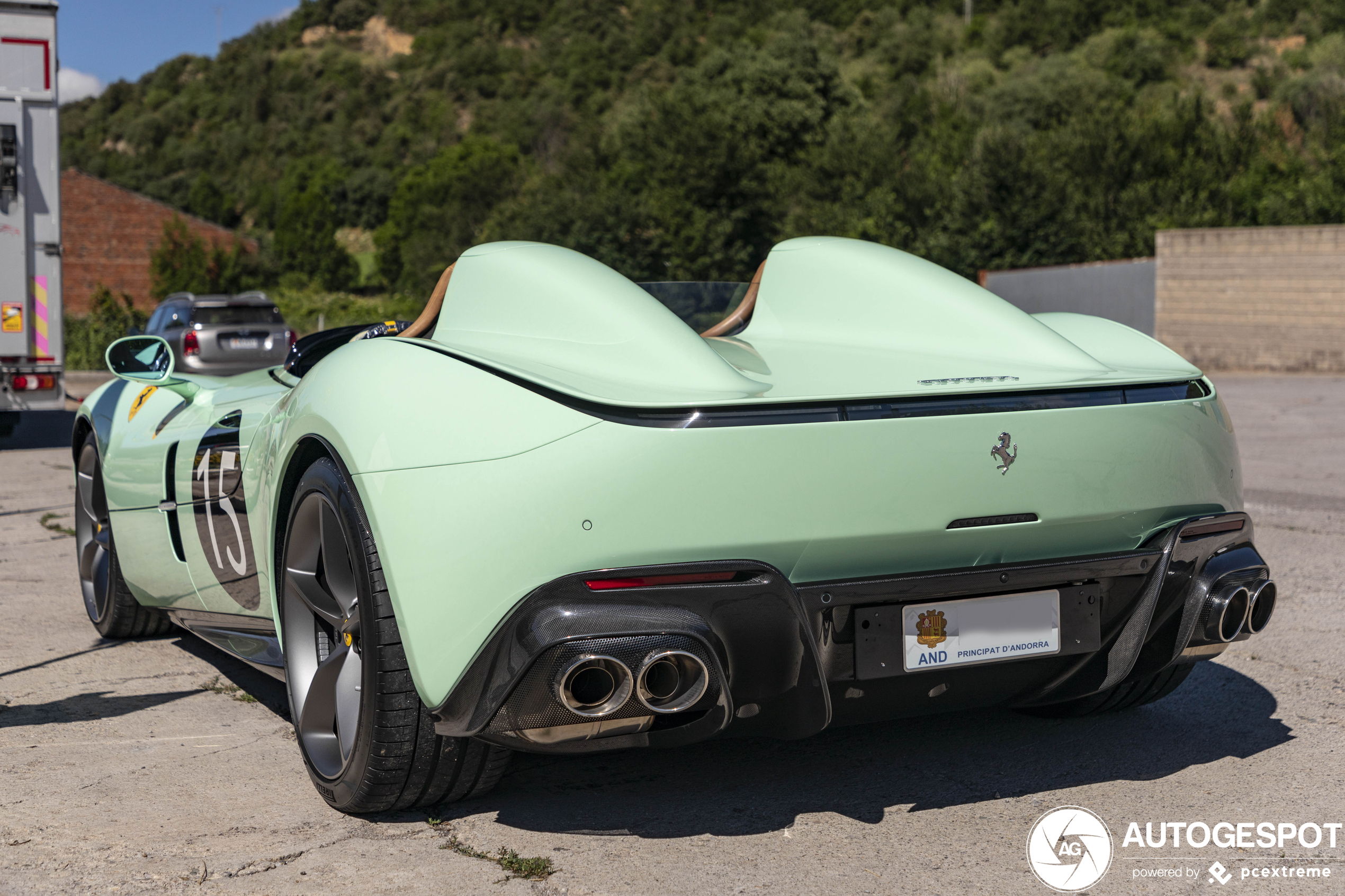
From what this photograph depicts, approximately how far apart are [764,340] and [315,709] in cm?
142

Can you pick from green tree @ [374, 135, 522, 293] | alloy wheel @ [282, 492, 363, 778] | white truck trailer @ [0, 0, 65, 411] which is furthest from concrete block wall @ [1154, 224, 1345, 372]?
green tree @ [374, 135, 522, 293]

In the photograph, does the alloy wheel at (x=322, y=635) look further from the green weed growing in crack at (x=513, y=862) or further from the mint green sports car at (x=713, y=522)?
the green weed growing in crack at (x=513, y=862)

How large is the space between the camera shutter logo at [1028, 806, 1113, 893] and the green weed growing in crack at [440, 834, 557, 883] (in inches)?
38.2

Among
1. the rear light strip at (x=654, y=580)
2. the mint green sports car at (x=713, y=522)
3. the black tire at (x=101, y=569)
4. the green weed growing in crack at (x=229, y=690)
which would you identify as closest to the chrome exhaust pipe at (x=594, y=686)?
the mint green sports car at (x=713, y=522)

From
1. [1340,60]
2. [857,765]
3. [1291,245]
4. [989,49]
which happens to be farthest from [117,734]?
[989,49]

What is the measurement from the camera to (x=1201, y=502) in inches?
106

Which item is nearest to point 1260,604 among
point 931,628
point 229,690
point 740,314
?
point 931,628

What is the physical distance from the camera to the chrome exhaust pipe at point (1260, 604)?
2701mm

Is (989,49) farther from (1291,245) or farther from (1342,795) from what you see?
(1342,795)

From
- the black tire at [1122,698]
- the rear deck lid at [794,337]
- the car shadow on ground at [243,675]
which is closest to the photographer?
the rear deck lid at [794,337]

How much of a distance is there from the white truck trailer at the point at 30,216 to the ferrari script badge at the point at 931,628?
34.6 ft

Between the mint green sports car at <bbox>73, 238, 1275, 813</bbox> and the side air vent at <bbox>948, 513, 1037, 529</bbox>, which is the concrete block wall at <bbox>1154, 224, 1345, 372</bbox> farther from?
the side air vent at <bbox>948, 513, 1037, 529</bbox>

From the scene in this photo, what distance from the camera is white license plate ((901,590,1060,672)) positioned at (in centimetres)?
246

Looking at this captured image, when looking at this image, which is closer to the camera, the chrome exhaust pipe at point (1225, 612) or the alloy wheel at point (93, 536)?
the chrome exhaust pipe at point (1225, 612)
